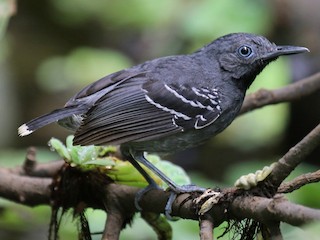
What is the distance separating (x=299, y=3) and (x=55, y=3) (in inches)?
112

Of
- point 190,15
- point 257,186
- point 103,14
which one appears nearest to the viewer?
point 257,186

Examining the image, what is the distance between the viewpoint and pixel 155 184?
10.7 ft

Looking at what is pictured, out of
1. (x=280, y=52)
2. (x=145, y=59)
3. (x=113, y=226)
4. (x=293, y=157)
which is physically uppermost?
(x=145, y=59)

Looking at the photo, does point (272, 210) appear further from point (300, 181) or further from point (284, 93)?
point (284, 93)

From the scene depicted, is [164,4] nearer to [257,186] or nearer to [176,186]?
[176,186]

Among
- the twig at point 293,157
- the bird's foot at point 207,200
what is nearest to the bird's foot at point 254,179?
the twig at point 293,157

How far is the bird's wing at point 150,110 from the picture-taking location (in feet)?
11.2

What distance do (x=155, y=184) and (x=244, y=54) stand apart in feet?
2.97

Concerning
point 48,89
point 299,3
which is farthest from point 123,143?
point 48,89

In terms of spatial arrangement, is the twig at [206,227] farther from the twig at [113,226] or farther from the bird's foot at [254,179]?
the twig at [113,226]

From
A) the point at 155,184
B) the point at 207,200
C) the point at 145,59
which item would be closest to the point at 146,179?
the point at 155,184

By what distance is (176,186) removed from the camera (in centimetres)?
314

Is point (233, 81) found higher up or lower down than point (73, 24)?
lower down

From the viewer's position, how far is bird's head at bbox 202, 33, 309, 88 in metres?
3.62
